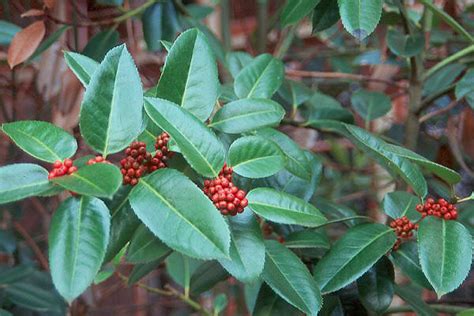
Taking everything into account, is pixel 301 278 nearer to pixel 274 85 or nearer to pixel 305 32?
pixel 274 85

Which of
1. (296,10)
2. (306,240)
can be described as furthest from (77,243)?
(296,10)

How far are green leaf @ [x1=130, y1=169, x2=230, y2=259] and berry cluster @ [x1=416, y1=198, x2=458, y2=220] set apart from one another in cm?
25

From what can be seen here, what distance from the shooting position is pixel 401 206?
67 cm

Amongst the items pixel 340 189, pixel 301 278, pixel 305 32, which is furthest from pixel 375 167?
pixel 301 278

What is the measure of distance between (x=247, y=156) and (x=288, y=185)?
0.54 ft

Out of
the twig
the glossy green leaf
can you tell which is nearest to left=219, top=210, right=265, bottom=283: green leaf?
the glossy green leaf

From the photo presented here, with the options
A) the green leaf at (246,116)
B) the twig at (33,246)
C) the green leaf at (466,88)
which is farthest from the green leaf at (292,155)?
the twig at (33,246)

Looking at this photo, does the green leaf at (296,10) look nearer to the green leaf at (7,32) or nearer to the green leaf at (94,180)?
the green leaf at (94,180)

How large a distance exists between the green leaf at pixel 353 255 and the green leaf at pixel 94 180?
0.24 meters

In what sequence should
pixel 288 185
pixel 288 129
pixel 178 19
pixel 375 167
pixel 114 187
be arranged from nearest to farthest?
pixel 114 187 → pixel 288 185 → pixel 178 19 → pixel 288 129 → pixel 375 167

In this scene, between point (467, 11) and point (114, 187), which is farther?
point (467, 11)

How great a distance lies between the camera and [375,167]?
1747mm

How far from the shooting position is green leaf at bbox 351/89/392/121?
1.08m

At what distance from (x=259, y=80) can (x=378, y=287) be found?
0.88ft
